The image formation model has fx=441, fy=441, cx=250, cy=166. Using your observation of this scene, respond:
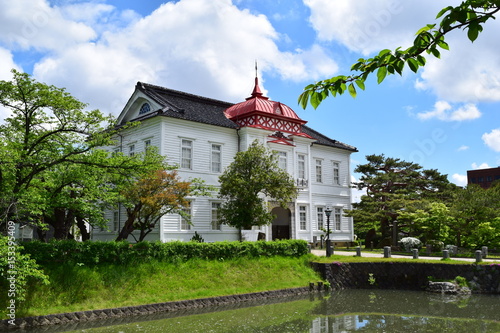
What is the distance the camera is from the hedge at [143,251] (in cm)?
1490

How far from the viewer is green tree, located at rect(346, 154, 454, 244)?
30.0 meters

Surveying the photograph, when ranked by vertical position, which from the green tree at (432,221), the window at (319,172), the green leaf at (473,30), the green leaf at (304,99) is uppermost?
the window at (319,172)

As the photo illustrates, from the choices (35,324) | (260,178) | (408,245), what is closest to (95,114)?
(35,324)

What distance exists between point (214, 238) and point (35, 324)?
13.4 metres

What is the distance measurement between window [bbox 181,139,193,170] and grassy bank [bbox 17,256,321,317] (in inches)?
298

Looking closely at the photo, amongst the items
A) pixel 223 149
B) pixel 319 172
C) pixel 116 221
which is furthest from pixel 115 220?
pixel 319 172

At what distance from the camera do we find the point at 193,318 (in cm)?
1459

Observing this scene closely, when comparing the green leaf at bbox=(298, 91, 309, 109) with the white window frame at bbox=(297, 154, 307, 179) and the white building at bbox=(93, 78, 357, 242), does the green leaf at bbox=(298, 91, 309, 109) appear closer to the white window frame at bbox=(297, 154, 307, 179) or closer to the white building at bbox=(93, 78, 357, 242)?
the white building at bbox=(93, 78, 357, 242)

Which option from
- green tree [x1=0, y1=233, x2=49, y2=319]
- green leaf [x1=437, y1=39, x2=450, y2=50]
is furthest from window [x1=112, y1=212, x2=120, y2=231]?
green leaf [x1=437, y1=39, x2=450, y2=50]

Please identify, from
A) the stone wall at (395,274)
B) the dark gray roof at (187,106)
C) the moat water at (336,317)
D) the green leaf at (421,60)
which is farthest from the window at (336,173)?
the green leaf at (421,60)

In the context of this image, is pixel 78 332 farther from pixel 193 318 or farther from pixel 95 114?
pixel 95 114

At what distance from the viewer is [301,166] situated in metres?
30.3

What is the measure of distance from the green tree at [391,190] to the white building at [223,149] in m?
2.30

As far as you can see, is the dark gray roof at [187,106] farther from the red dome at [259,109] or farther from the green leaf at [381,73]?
the green leaf at [381,73]
